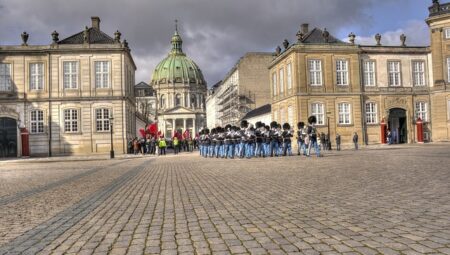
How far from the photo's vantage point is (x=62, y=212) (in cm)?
814

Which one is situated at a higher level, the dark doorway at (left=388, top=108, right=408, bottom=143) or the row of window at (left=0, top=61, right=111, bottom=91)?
the row of window at (left=0, top=61, right=111, bottom=91)

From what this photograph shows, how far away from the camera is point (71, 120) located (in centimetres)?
4244

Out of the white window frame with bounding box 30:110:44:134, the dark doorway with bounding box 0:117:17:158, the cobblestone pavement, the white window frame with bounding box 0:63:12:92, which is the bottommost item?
the cobblestone pavement

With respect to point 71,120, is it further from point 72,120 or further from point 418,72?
point 418,72

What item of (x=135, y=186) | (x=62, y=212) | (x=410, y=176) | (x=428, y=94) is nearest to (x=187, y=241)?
(x=62, y=212)

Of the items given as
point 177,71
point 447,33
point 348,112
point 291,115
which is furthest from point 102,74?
point 177,71

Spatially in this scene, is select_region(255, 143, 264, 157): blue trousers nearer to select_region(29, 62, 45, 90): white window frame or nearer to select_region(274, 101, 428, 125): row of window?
select_region(274, 101, 428, 125): row of window

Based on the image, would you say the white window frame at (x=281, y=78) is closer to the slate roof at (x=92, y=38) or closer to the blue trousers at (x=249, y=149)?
the slate roof at (x=92, y=38)

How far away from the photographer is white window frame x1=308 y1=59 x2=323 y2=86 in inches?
1726

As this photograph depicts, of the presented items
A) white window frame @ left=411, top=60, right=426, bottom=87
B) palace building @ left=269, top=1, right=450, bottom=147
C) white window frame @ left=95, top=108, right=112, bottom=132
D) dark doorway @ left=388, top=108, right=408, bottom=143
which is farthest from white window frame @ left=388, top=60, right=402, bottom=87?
white window frame @ left=95, top=108, right=112, bottom=132

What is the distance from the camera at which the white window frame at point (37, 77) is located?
42375mm

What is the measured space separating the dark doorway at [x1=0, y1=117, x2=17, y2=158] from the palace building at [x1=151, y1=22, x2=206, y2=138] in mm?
90768

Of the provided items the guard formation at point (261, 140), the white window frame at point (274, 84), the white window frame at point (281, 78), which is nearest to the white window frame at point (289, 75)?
the white window frame at point (281, 78)

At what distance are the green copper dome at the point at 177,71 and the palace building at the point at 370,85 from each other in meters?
99.0
